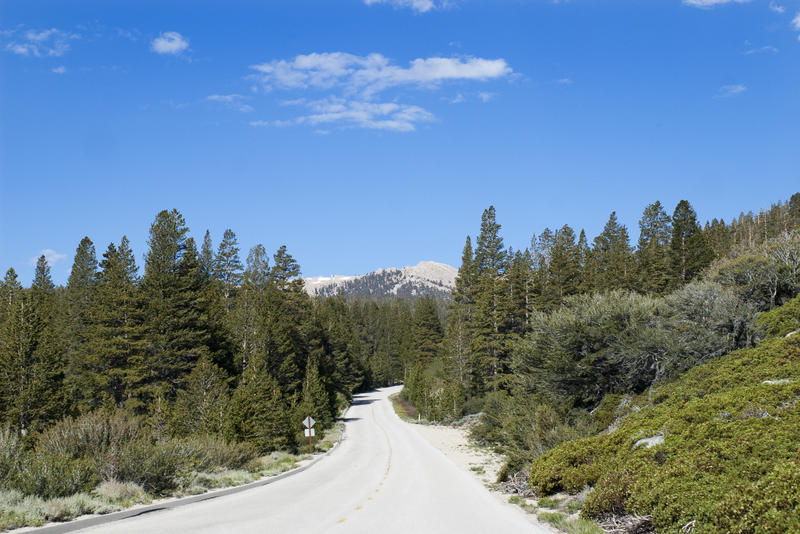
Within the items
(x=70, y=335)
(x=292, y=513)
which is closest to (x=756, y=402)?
(x=292, y=513)

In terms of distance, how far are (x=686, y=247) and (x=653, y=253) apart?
354cm

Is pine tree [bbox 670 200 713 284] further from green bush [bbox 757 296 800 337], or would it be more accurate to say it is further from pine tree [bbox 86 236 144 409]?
pine tree [bbox 86 236 144 409]

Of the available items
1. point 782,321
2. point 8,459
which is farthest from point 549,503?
point 782,321

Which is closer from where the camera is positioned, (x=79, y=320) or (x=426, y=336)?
(x=79, y=320)

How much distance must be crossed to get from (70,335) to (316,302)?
4098cm

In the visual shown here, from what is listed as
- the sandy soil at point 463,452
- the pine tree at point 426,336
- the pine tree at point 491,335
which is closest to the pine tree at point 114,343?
the sandy soil at point 463,452

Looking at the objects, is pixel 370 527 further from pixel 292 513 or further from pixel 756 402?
pixel 756 402

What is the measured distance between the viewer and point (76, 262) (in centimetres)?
5950

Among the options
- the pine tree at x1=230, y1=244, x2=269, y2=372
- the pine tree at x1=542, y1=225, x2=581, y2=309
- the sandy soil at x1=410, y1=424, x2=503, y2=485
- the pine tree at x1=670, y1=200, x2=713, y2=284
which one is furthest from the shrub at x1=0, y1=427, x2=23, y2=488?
the pine tree at x1=670, y1=200, x2=713, y2=284

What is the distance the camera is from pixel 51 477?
10812mm

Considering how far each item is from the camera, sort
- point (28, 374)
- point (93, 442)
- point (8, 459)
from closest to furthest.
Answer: point (8, 459)
point (93, 442)
point (28, 374)

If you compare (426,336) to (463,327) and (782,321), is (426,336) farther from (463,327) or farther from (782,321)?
(782,321)

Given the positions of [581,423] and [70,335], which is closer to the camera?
[581,423]

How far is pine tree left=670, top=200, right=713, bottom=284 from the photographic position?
5872cm
